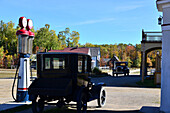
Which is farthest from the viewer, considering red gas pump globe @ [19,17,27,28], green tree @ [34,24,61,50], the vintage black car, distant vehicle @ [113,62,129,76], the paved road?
green tree @ [34,24,61,50]

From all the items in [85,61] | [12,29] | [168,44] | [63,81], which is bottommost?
[63,81]

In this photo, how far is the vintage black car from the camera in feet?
25.0

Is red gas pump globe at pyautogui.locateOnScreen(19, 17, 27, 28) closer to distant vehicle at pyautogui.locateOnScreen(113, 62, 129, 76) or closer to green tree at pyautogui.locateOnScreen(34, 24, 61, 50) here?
distant vehicle at pyautogui.locateOnScreen(113, 62, 129, 76)

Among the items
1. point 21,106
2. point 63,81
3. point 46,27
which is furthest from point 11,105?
point 46,27

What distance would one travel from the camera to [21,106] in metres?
9.81

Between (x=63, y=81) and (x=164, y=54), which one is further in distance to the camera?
(x=164, y=54)

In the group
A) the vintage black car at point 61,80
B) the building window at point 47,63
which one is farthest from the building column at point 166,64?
the building window at point 47,63

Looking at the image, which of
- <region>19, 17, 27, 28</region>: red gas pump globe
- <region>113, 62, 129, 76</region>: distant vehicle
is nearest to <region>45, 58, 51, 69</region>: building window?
<region>19, 17, 27, 28</region>: red gas pump globe

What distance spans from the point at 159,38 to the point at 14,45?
62.0 meters

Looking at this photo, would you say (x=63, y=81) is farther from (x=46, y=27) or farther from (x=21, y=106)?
(x=46, y=27)

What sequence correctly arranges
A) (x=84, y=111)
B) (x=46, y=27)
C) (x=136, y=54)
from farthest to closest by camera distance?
1. (x=136, y=54)
2. (x=46, y=27)
3. (x=84, y=111)

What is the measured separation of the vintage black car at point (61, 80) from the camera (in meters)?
7.61

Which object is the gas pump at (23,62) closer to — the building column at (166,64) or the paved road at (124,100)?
the paved road at (124,100)

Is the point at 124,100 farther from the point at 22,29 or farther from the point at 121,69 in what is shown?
the point at 121,69
